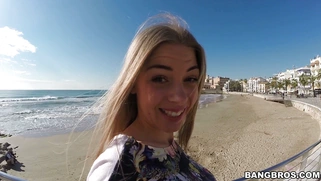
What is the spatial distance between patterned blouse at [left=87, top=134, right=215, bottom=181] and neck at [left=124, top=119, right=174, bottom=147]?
5 centimetres

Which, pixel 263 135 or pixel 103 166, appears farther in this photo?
pixel 263 135

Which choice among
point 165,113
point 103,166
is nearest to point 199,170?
point 165,113

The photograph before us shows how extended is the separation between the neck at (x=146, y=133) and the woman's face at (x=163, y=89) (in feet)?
0.04

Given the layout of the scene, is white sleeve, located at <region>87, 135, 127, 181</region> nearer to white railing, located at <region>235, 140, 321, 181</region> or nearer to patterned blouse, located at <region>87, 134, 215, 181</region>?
patterned blouse, located at <region>87, 134, 215, 181</region>

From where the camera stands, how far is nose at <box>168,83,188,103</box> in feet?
2.27

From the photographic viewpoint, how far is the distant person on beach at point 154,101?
0.63 m

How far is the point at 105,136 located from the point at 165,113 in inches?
10.7

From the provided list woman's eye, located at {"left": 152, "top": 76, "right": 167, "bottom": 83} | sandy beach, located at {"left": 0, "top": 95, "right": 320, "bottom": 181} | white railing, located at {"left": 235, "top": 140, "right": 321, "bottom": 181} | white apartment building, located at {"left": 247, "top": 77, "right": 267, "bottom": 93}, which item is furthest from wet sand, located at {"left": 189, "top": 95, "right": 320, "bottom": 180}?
white apartment building, located at {"left": 247, "top": 77, "right": 267, "bottom": 93}

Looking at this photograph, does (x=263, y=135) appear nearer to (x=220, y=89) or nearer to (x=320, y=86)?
(x=320, y=86)

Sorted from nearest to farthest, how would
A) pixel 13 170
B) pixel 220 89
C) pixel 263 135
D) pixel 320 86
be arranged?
pixel 13 170 → pixel 263 135 → pixel 320 86 → pixel 220 89

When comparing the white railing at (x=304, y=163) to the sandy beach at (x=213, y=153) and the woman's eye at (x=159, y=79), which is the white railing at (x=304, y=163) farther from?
the sandy beach at (x=213, y=153)

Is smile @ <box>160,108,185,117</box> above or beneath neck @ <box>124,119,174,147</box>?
above

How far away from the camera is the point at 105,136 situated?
0.79 m

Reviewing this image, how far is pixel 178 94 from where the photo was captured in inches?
27.8
